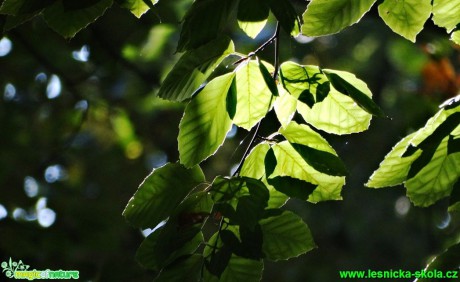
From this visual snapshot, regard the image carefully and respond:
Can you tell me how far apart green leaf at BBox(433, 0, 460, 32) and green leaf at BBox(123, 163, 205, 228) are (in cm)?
39

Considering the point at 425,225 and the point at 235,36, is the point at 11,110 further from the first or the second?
the point at 425,225

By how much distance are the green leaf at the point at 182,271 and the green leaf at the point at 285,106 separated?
224 millimetres

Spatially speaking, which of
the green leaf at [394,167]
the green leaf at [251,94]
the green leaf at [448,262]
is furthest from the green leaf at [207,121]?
the green leaf at [448,262]

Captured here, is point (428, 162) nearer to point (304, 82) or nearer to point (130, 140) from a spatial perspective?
point (304, 82)

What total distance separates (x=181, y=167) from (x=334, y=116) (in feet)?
0.72

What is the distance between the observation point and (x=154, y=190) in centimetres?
89

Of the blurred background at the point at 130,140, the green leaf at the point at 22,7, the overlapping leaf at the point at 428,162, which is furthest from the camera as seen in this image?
the blurred background at the point at 130,140

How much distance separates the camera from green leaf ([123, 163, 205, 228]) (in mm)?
889

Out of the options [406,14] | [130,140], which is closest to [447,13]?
[406,14]

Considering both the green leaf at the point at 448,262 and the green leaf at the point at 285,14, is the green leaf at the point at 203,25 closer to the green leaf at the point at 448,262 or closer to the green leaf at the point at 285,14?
the green leaf at the point at 285,14

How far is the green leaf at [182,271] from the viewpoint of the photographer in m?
0.89

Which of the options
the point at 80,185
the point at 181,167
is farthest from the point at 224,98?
the point at 80,185

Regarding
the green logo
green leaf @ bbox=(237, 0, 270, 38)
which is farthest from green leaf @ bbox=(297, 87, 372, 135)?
the green logo

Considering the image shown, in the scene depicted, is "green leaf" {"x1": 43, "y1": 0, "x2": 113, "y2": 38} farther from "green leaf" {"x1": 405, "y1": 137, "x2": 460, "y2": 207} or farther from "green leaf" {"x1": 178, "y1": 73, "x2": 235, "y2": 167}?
"green leaf" {"x1": 405, "y1": 137, "x2": 460, "y2": 207}
